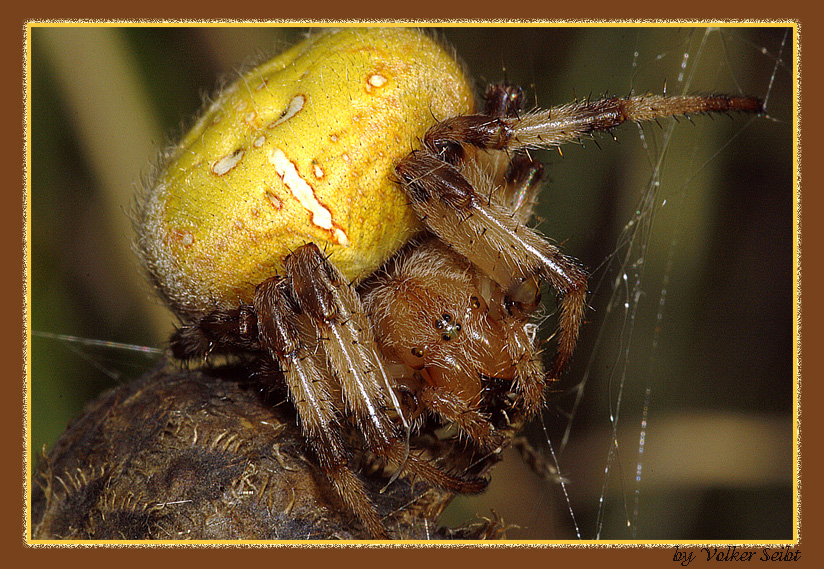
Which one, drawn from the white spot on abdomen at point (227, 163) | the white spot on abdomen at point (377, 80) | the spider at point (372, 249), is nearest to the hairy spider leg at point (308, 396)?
the spider at point (372, 249)

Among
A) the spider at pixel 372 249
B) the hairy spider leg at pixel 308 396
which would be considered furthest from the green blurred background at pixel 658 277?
the hairy spider leg at pixel 308 396

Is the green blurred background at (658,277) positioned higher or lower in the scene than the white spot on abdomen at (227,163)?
lower

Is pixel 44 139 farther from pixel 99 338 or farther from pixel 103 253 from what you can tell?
pixel 99 338

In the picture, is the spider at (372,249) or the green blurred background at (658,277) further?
the green blurred background at (658,277)

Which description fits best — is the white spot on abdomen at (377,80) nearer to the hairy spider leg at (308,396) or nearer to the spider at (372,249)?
the spider at (372,249)

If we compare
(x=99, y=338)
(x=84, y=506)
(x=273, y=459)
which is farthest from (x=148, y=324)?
(x=273, y=459)

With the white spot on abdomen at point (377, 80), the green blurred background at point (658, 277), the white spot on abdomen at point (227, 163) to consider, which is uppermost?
the white spot on abdomen at point (377, 80)

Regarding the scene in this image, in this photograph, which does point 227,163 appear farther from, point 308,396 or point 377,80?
point 308,396

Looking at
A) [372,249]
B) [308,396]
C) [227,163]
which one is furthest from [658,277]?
[227,163]
